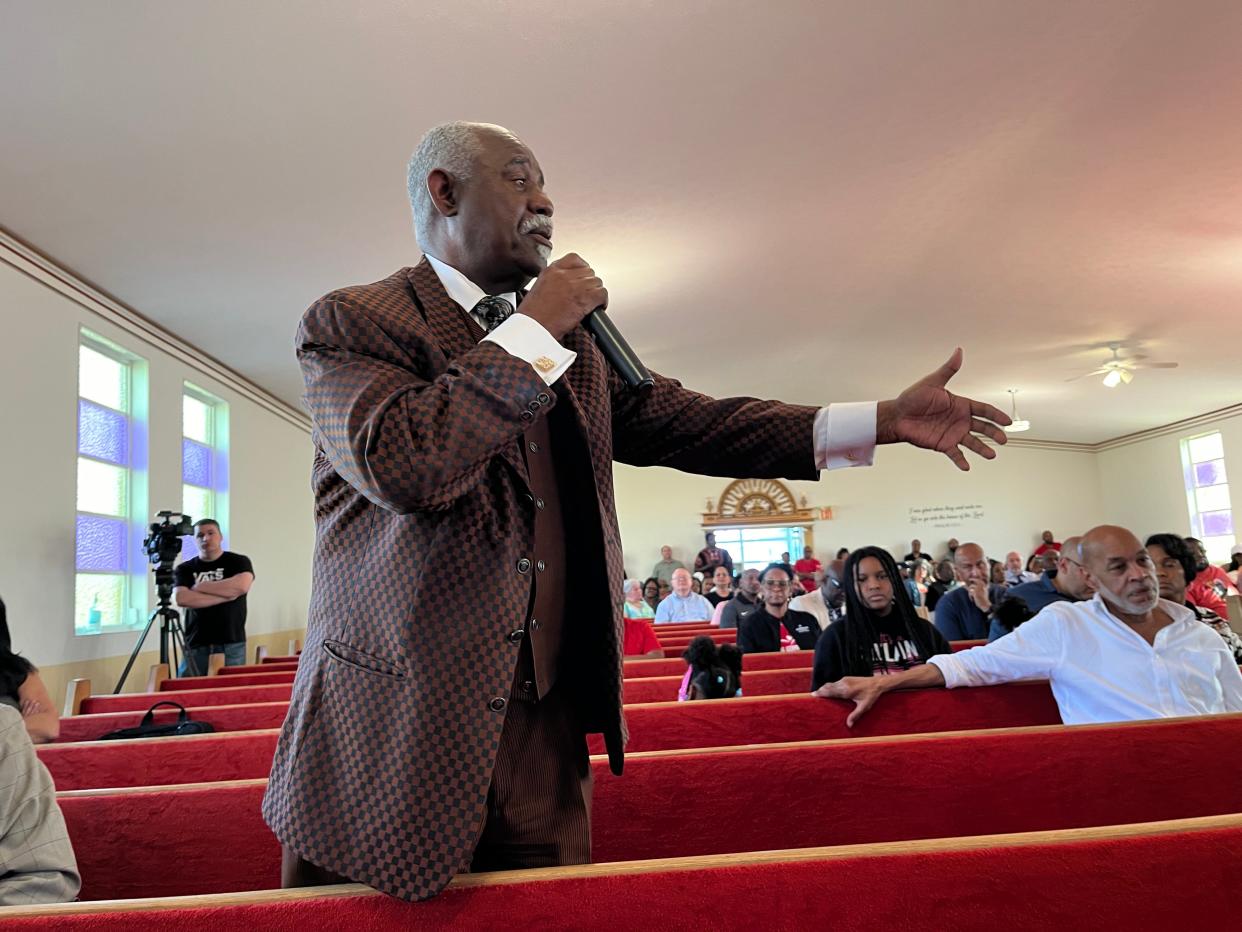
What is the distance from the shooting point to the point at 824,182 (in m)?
6.15

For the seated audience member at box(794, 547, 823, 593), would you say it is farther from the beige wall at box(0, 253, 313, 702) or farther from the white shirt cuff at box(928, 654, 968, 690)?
the white shirt cuff at box(928, 654, 968, 690)

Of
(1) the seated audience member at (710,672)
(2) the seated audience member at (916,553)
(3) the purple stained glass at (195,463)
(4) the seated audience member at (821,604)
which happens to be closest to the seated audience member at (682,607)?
(4) the seated audience member at (821,604)

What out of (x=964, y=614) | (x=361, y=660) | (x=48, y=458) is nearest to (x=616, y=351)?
(x=361, y=660)

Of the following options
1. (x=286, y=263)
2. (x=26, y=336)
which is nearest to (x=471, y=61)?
(x=286, y=263)

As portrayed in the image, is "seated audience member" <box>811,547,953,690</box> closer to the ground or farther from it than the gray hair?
closer to the ground

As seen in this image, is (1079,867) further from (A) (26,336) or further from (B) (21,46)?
(A) (26,336)

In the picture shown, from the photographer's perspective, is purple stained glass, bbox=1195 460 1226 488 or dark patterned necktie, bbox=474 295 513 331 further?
purple stained glass, bbox=1195 460 1226 488

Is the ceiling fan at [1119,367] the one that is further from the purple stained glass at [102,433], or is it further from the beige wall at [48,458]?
the purple stained glass at [102,433]

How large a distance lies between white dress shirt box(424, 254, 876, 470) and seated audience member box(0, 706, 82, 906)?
0.93 metres

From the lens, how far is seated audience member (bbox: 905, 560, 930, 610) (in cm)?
1045

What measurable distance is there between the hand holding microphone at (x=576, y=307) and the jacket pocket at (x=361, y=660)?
35 centimetres

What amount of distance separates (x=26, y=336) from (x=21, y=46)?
6.93 feet

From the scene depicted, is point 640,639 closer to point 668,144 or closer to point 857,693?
point 668,144

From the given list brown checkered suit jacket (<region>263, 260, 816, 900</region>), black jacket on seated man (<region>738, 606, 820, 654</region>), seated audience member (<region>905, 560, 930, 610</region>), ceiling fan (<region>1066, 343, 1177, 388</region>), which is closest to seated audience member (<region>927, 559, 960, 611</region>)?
seated audience member (<region>905, 560, 930, 610</region>)
